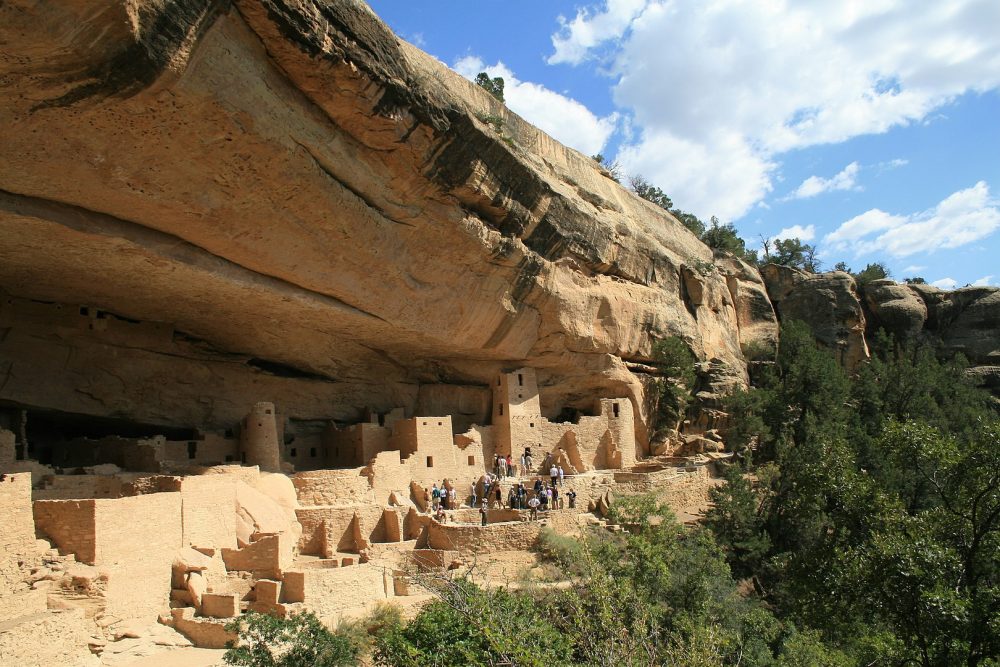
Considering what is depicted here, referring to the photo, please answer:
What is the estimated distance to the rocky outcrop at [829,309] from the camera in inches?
1266

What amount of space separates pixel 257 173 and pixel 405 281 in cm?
472

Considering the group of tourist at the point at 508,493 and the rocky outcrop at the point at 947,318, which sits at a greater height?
the rocky outcrop at the point at 947,318

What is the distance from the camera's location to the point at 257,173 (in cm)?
1302

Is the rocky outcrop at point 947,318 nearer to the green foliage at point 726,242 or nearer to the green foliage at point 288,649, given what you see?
the green foliage at point 726,242

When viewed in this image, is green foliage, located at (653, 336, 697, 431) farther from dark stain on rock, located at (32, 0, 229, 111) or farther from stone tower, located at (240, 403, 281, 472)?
dark stain on rock, located at (32, 0, 229, 111)

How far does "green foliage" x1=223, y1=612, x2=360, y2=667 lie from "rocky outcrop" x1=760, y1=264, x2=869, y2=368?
1045 inches

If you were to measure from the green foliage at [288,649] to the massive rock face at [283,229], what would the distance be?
6512 mm

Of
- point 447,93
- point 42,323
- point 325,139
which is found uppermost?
point 447,93

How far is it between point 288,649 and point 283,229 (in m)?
7.01

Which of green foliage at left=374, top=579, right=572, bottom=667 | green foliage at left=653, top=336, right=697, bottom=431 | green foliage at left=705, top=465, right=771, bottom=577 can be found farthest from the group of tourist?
green foliage at left=374, top=579, right=572, bottom=667

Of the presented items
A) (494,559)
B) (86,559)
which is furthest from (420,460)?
(86,559)

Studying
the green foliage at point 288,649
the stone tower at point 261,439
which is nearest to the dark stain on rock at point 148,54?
the green foliage at point 288,649

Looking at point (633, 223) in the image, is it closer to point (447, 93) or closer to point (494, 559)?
point (447, 93)

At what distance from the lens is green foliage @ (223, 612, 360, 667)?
9.69 metres
